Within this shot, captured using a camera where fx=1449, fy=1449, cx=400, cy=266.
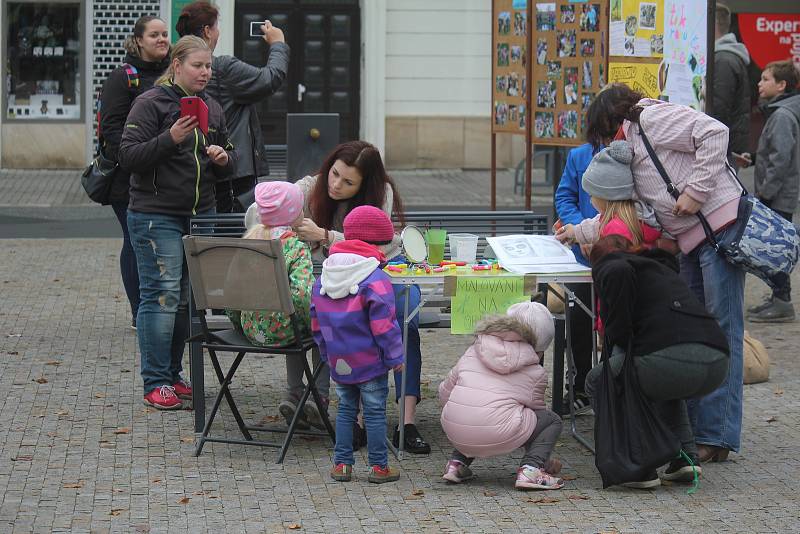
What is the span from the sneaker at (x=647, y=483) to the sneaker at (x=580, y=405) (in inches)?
52.4

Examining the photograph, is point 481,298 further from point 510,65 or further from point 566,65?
point 510,65

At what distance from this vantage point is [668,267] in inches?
234

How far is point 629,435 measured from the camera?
19.1 feet

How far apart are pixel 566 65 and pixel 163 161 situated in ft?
11.4

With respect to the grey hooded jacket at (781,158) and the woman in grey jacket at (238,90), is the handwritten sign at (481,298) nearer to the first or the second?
the woman in grey jacket at (238,90)

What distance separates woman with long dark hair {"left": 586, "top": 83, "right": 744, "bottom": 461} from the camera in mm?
6070

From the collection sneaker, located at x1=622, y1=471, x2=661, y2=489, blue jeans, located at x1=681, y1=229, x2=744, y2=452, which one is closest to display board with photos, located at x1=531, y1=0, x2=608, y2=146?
blue jeans, located at x1=681, y1=229, x2=744, y2=452

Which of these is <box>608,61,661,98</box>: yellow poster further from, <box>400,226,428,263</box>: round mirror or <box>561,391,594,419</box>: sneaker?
<box>400,226,428,263</box>: round mirror

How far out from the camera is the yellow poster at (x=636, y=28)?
310 inches

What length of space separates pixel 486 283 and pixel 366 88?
15.3 m

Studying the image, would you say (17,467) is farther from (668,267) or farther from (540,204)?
(540,204)

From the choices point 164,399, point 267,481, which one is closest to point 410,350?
point 267,481

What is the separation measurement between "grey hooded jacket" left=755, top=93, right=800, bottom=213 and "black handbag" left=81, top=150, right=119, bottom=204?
450 centimetres

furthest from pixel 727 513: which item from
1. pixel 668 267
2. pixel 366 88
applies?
pixel 366 88
